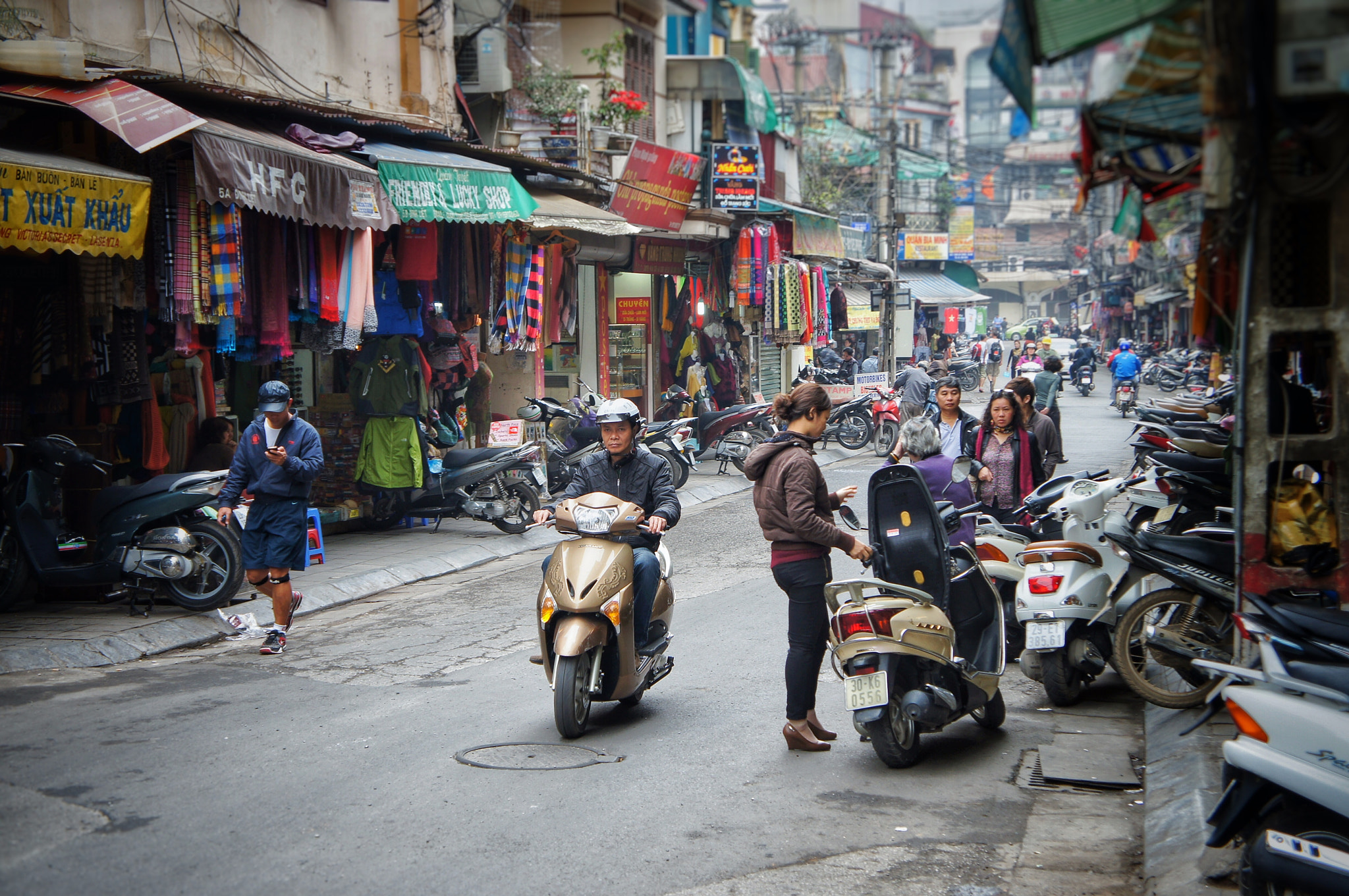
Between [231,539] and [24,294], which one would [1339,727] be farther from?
[24,294]

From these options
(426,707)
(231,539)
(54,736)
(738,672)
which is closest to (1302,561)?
(738,672)

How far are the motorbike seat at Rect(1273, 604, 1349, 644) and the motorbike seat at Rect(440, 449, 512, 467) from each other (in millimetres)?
9825

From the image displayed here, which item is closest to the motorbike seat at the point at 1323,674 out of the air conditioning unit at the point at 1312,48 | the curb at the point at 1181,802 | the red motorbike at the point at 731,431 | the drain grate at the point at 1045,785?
the curb at the point at 1181,802

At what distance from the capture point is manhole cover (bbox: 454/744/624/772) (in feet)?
18.5

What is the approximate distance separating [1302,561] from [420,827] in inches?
143

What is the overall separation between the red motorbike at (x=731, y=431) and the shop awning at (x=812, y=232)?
17.7 ft

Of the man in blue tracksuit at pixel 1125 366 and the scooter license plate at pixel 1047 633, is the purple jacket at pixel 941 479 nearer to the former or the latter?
the scooter license plate at pixel 1047 633

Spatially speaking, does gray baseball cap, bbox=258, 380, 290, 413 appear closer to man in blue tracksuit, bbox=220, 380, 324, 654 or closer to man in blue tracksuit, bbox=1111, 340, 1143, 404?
man in blue tracksuit, bbox=220, 380, 324, 654

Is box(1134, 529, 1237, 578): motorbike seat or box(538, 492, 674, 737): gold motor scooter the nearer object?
box(538, 492, 674, 737): gold motor scooter

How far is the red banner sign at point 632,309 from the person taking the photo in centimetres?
2067

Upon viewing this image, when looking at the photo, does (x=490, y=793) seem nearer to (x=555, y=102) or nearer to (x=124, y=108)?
(x=124, y=108)

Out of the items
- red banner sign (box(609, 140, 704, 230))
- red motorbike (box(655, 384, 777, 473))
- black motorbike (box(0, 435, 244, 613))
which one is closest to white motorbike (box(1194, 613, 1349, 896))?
black motorbike (box(0, 435, 244, 613))

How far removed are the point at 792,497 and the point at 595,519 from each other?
3.40 feet

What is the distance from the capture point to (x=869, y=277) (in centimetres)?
3209
